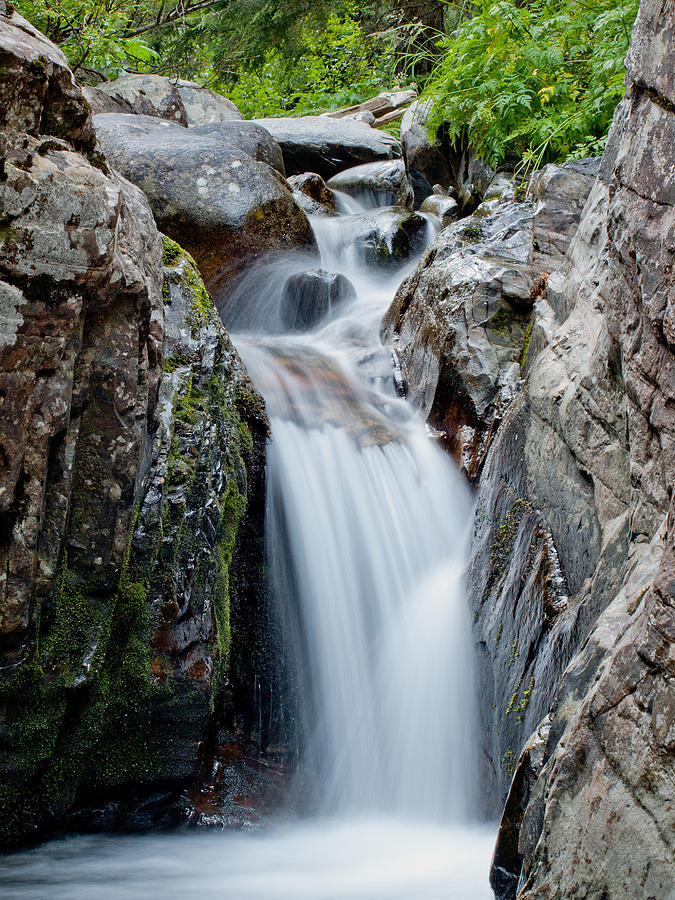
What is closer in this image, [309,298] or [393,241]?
[309,298]

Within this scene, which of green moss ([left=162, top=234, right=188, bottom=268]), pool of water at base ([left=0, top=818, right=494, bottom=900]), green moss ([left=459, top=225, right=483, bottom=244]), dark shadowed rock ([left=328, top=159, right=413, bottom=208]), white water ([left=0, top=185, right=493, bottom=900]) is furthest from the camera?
dark shadowed rock ([left=328, top=159, right=413, bottom=208])

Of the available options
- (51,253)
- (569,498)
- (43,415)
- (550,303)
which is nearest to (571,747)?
(569,498)

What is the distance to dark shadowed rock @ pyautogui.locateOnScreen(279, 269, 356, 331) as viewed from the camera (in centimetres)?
798

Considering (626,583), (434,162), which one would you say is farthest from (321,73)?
(626,583)

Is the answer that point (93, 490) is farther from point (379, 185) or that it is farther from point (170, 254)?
point (379, 185)

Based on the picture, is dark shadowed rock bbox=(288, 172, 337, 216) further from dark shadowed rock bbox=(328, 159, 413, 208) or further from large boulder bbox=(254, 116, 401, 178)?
large boulder bbox=(254, 116, 401, 178)

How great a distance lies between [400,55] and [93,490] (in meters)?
10.2

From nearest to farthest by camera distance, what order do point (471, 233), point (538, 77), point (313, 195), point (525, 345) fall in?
point (525, 345) < point (471, 233) < point (538, 77) < point (313, 195)

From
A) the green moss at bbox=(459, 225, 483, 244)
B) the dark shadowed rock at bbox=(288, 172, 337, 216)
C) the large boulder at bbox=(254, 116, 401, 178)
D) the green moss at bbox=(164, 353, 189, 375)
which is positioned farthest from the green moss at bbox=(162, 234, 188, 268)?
the large boulder at bbox=(254, 116, 401, 178)

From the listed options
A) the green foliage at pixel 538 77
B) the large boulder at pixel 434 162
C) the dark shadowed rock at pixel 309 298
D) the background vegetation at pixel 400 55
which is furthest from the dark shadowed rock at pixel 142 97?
the green foliage at pixel 538 77

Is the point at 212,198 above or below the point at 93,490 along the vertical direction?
above

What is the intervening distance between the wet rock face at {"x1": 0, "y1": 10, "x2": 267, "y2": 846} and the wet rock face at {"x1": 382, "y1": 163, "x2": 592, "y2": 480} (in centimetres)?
214

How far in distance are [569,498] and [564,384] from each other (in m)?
0.61

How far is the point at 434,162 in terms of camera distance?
9805 millimetres
